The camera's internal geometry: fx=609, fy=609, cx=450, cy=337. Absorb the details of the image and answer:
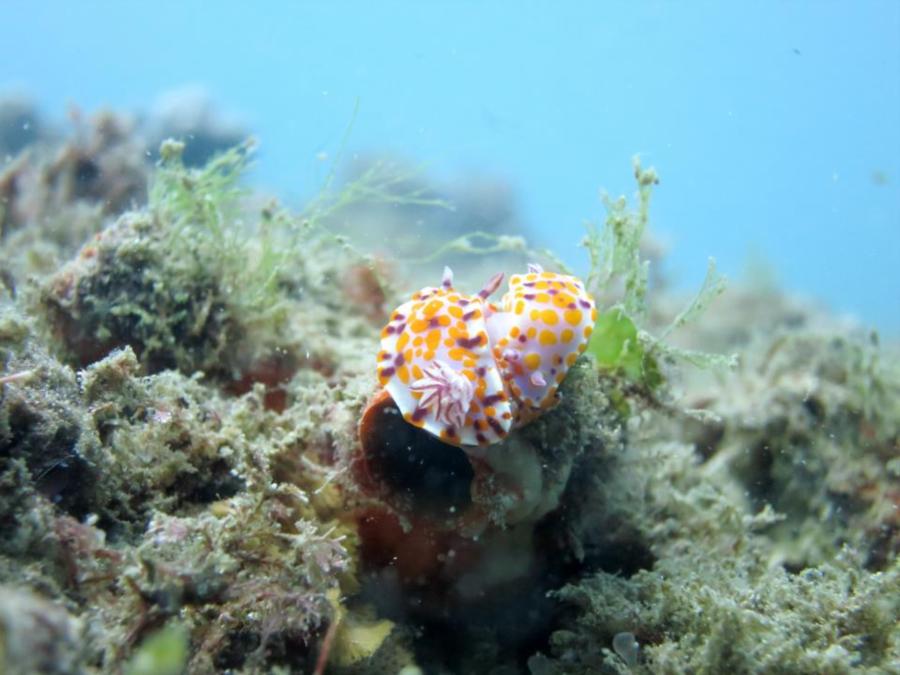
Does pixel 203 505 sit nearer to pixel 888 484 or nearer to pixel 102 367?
pixel 102 367

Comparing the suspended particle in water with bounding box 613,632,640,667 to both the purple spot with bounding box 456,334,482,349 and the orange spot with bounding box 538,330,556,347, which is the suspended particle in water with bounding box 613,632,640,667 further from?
the purple spot with bounding box 456,334,482,349

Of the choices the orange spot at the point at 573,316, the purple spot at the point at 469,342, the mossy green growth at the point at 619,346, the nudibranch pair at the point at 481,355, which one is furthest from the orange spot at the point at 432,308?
the mossy green growth at the point at 619,346

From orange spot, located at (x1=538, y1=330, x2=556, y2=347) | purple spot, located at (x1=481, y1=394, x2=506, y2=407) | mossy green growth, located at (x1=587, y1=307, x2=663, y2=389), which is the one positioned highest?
mossy green growth, located at (x1=587, y1=307, x2=663, y2=389)

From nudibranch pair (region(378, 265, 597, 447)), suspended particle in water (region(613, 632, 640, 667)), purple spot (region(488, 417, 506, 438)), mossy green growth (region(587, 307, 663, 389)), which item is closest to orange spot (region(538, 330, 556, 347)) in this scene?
nudibranch pair (region(378, 265, 597, 447))

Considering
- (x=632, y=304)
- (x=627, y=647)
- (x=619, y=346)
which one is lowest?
(x=627, y=647)

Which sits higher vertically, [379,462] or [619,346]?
[619,346]

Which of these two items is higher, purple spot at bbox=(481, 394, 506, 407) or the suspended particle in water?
purple spot at bbox=(481, 394, 506, 407)

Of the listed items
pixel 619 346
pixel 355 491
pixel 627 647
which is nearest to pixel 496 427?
pixel 355 491

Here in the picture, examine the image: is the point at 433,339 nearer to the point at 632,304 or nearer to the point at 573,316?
the point at 573,316
